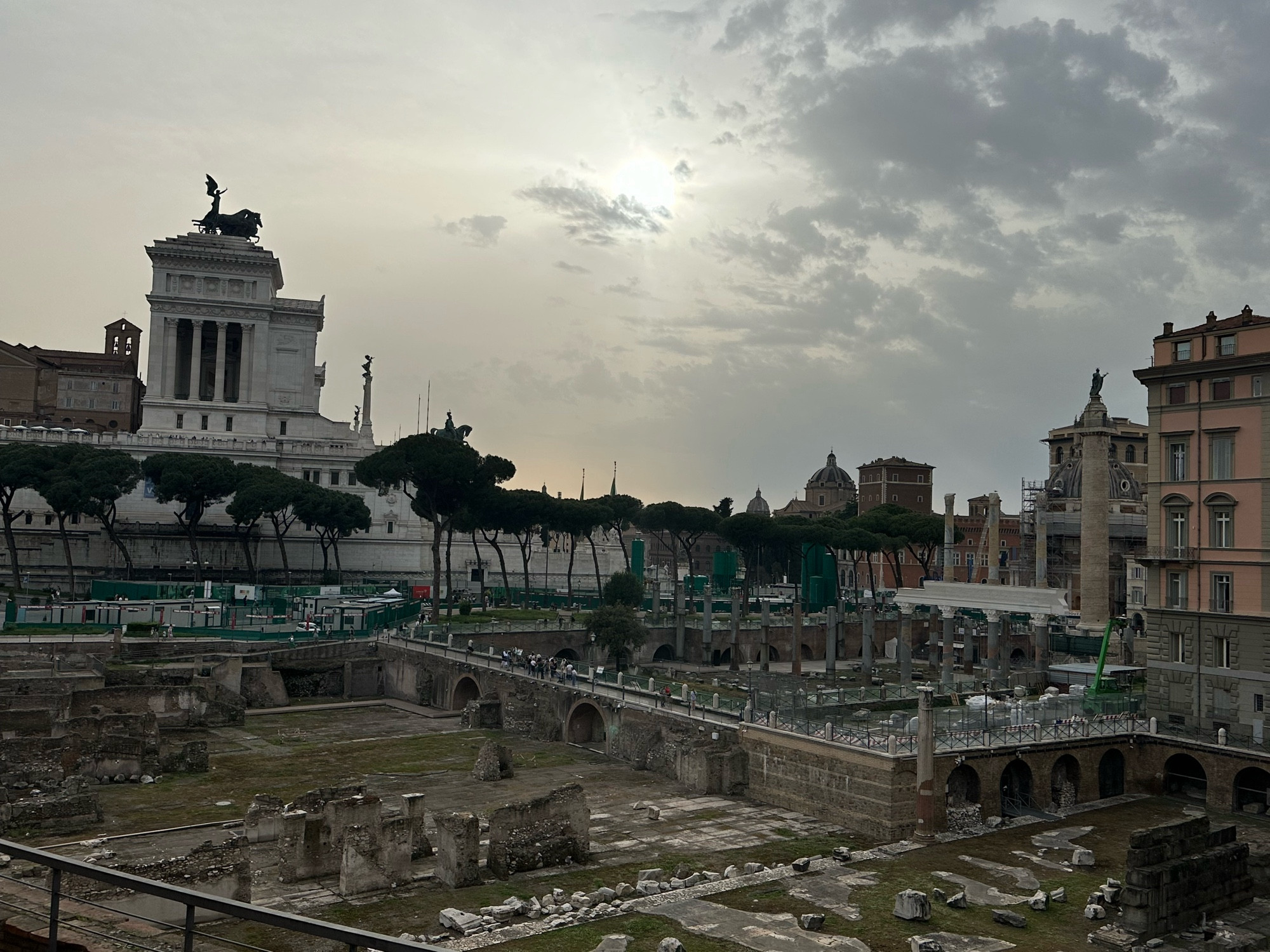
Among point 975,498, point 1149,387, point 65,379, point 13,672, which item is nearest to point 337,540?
point 65,379

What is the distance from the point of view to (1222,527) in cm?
3666

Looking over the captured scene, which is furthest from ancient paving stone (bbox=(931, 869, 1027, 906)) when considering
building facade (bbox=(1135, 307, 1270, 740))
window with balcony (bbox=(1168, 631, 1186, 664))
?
window with balcony (bbox=(1168, 631, 1186, 664))

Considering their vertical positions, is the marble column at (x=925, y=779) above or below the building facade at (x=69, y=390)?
below

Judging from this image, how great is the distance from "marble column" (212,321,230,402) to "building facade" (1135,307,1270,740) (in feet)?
254

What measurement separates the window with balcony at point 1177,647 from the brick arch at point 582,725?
20.9 metres

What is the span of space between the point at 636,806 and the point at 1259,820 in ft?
60.8

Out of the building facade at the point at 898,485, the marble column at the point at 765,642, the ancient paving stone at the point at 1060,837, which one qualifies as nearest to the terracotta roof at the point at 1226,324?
the ancient paving stone at the point at 1060,837

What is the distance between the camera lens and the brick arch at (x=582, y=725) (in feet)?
140

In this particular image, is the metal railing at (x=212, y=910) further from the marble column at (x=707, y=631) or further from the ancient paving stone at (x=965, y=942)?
the marble column at (x=707, y=631)

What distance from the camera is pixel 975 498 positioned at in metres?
133

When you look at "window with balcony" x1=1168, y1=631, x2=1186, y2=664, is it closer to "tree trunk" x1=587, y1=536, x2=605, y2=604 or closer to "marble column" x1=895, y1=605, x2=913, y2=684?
"marble column" x1=895, y1=605, x2=913, y2=684

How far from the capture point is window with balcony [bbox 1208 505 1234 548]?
119 ft

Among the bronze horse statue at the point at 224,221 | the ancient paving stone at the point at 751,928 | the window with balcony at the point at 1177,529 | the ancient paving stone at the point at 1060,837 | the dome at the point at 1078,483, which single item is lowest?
the ancient paving stone at the point at 751,928

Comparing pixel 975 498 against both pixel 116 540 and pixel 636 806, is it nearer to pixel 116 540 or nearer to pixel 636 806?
pixel 116 540
